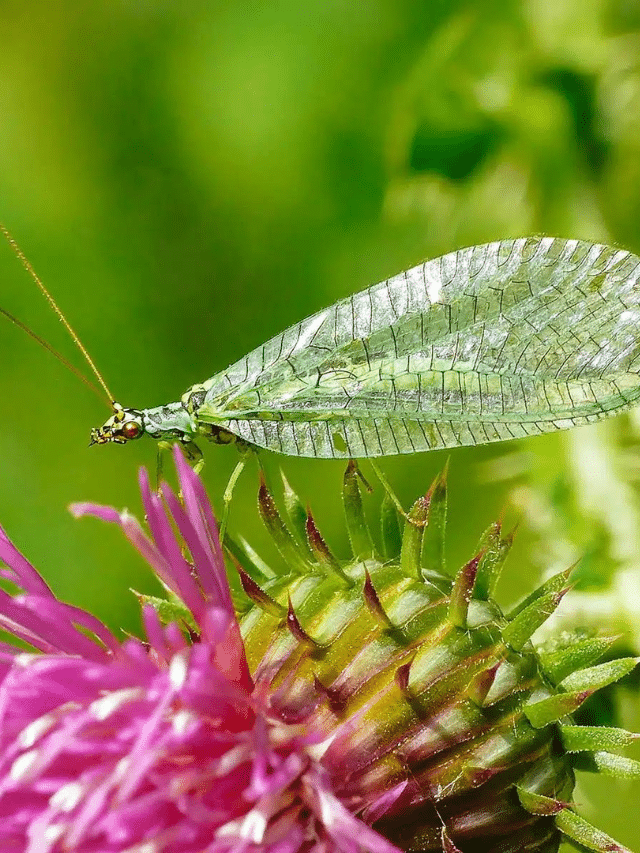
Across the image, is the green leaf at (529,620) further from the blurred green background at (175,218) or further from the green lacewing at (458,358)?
the blurred green background at (175,218)

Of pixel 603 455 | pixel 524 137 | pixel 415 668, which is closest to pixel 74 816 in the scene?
pixel 415 668

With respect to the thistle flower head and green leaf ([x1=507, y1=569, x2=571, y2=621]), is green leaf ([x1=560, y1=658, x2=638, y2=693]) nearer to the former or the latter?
green leaf ([x1=507, y1=569, x2=571, y2=621])

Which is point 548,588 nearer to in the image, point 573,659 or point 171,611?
point 573,659

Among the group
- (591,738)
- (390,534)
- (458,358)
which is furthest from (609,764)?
(458,358)

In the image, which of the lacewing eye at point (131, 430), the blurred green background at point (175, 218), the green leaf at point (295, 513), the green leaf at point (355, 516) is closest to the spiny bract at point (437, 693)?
the green leaf at point (355, 516)

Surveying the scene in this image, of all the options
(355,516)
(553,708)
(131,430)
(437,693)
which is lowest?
(553,708)

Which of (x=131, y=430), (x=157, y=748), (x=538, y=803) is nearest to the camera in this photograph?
(x=157, y=748)

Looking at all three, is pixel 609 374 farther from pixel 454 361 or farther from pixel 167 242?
pixel 167 242

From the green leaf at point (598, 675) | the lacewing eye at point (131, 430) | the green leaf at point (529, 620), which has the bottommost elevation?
the green leaf at point (598, 675)
